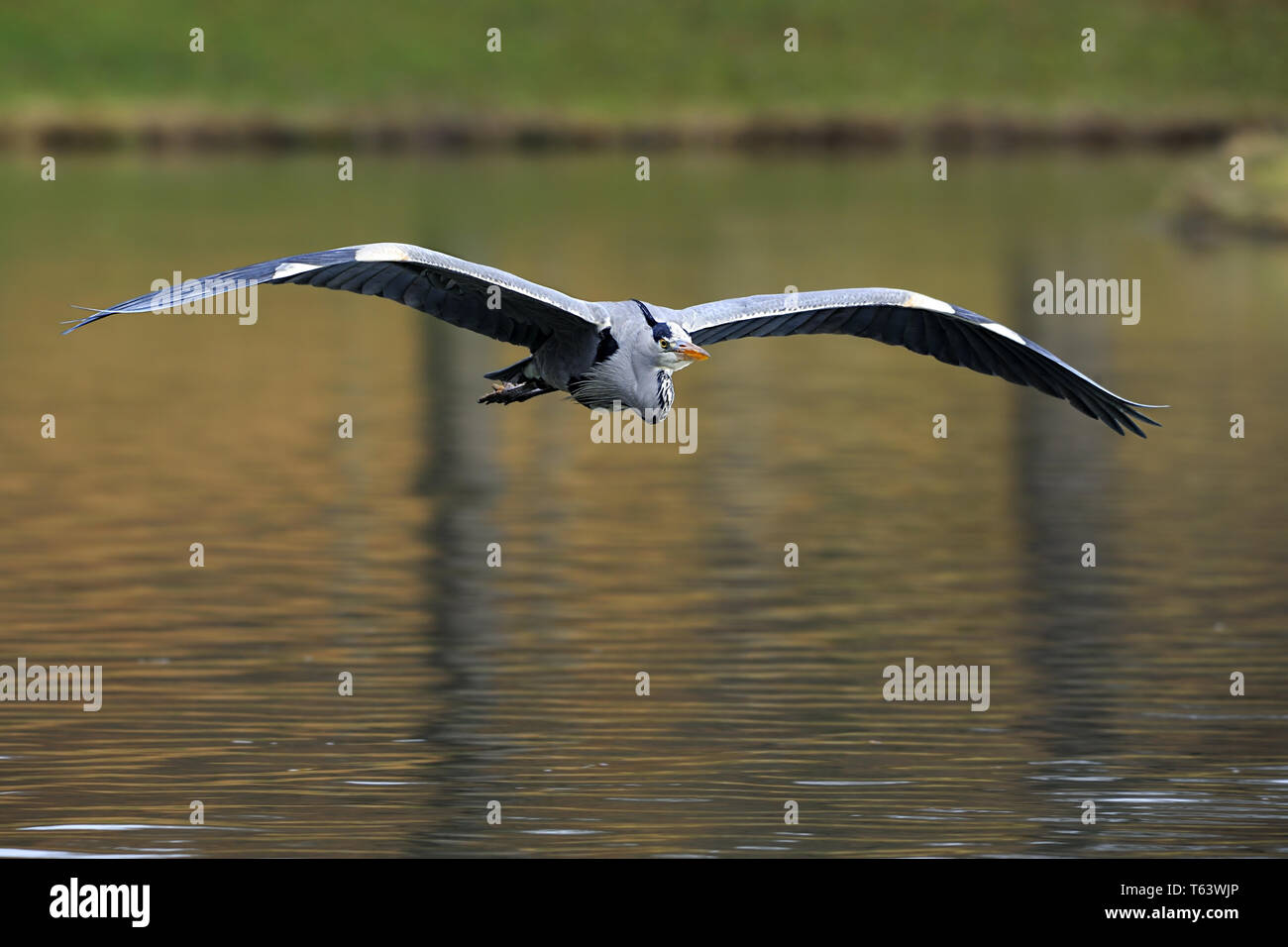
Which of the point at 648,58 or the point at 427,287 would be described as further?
the point at 648,58

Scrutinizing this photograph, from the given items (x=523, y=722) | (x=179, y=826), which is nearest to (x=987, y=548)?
(x=523, y=722)

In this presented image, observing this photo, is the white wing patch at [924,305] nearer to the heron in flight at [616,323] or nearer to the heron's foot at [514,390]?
the heron in flight at [616,323]

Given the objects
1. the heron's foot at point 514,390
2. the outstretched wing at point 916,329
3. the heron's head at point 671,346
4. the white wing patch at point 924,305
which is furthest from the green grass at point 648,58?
the heron's head at point 671,346

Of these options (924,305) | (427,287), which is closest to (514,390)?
(427,287)

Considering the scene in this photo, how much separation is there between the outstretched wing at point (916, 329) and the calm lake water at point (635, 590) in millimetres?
2189

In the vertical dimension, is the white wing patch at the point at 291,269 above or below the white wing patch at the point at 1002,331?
above

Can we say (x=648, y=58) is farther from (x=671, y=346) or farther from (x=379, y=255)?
(x=379, y=255)

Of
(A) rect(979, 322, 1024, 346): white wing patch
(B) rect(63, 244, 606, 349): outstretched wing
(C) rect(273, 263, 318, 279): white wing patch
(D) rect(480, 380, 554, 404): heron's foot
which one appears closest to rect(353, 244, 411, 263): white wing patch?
(B) rect(63, 244, 606, 349): outstretched wing

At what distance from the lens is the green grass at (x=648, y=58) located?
→ 85.4 m

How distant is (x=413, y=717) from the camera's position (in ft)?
54.0

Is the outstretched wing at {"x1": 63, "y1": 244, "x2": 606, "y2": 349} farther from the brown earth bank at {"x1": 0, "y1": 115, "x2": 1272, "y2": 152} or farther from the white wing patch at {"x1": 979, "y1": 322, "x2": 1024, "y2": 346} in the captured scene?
the brown earth bank at {"x1": 0, "y1": 115, "x2": 1272, "y2": 152}

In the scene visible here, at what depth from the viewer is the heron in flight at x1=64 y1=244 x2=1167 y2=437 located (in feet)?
42.0

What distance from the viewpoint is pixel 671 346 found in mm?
13094

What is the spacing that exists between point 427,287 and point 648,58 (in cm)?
8179
